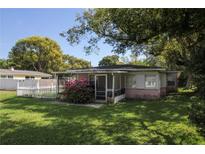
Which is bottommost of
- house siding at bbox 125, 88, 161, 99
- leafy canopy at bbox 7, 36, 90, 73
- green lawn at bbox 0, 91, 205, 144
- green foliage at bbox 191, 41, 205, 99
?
green lawn at bbox 0, 91, 205, 144

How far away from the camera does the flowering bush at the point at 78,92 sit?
16.1 m

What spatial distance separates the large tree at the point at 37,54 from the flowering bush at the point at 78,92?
32120mm

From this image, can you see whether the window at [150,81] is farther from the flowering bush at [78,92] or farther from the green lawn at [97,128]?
the green lawn at [97,128]

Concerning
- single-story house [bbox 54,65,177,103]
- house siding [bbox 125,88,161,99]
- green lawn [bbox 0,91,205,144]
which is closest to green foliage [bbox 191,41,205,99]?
green lawn [bbox 0,91,205,144]

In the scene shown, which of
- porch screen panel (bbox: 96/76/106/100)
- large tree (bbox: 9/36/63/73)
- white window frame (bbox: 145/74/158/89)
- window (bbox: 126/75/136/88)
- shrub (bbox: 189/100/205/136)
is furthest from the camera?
large tree (bbox: 9/36/63/73)

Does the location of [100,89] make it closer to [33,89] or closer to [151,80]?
[151,80]

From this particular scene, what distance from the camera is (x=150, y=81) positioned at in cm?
1909

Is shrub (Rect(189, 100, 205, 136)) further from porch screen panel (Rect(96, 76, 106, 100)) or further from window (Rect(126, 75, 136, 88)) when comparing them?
window (Rect(126, 75, 136, 88))

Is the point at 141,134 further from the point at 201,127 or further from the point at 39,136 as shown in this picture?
the point at 39,136

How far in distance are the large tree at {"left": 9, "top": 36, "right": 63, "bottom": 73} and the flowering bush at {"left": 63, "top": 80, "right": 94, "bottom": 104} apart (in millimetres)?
32120

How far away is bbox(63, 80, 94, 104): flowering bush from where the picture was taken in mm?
16078

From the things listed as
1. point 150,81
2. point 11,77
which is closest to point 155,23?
point 150,81
